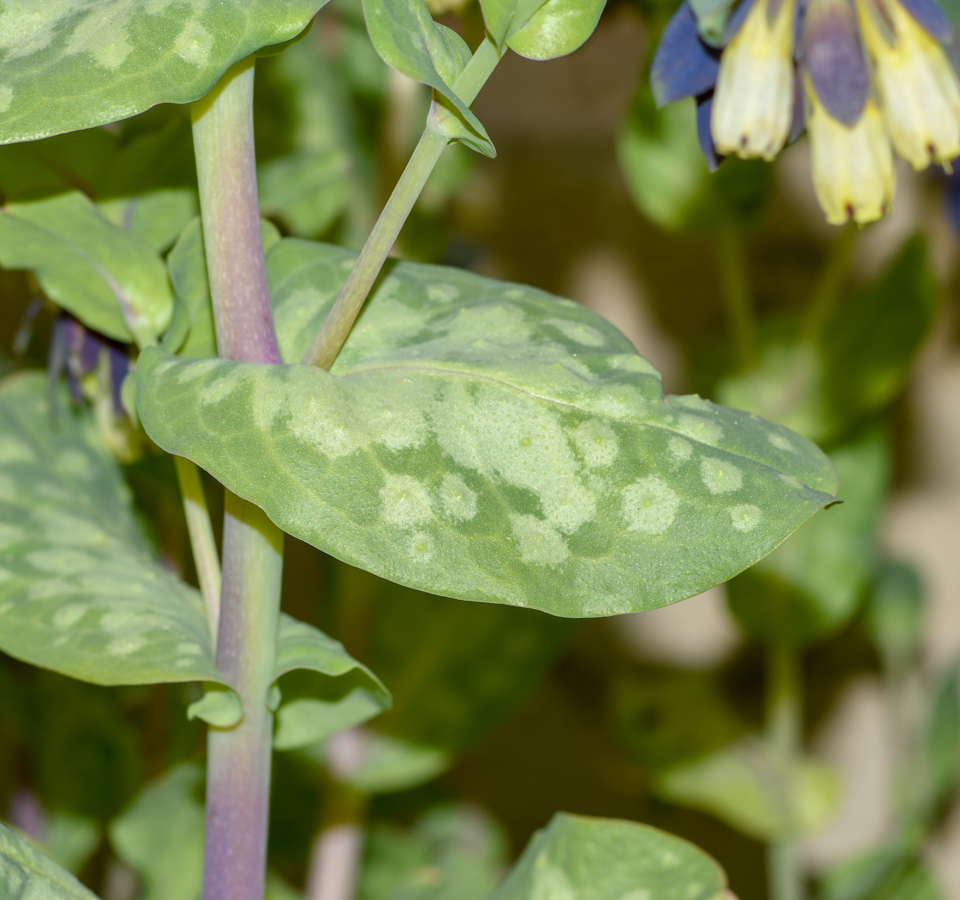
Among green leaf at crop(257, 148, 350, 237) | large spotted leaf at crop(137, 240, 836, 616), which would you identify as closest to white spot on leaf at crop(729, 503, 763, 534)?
large spotted leaf at crop(137, 240, 836, 616)

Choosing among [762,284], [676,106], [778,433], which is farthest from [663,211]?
[778,433]

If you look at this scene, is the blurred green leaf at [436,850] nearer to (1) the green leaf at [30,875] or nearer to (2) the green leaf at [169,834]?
(2) the green leaf at [169,834]

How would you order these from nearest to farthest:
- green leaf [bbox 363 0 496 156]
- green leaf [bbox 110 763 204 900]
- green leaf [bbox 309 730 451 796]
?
green leaf [bbox 363 0 496 156] < green leaf [bbox 110 763 204 900] < green leaf [bbox 309 730 451 796]

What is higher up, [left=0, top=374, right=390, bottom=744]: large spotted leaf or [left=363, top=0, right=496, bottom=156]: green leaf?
[left=363, top=0, right=496, bottom=156]: green leaf

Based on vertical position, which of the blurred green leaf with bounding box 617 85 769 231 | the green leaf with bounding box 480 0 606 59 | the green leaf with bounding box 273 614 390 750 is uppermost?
the blurred green leaf with bounding box 617 85 769 231

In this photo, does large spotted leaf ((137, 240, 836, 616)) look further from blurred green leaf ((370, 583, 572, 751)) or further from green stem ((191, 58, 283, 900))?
blurred green leaf ((370, 583, 572, 751))

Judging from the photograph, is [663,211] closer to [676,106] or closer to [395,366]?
[676,106]

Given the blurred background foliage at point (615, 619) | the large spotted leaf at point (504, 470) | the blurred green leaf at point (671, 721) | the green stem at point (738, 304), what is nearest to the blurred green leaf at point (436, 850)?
the blurred background foliage at point (615, 619)
